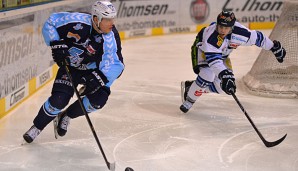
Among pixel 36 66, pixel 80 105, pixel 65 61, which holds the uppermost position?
pixel 65 61

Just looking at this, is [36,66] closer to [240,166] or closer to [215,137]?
[215,137]

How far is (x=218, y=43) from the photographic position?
416cm

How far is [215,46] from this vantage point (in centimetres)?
415

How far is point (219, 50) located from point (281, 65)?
156 cm

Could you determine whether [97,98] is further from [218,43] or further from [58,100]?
[218,43]

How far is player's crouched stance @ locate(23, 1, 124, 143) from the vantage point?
11.2 feet

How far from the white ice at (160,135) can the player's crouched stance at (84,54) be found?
1.00ft

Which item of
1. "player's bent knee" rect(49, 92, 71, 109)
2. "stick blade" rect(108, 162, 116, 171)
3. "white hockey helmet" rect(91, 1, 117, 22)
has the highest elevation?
"white hockey helmet" rect(91, 1, 117, 22)

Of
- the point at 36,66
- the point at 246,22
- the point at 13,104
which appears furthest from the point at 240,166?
the point at 246,22

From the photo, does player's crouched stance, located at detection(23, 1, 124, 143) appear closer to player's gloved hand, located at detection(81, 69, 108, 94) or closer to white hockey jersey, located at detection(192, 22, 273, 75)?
player's gloved hand, located at detection(81, 69, 108, 94)

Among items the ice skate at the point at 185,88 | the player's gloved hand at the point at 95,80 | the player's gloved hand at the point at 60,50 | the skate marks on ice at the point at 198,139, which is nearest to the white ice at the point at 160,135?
the skate marks on ice at the point at 198,139

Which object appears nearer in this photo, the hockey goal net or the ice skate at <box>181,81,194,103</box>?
the ice skate at <box>181,81,194,103</box>

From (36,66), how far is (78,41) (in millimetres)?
1958

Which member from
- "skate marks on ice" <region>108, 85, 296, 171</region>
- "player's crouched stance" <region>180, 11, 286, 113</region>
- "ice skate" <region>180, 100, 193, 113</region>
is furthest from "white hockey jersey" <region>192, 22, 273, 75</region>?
"skate marks on ice" <region>108, 85, 296, 171</region>
